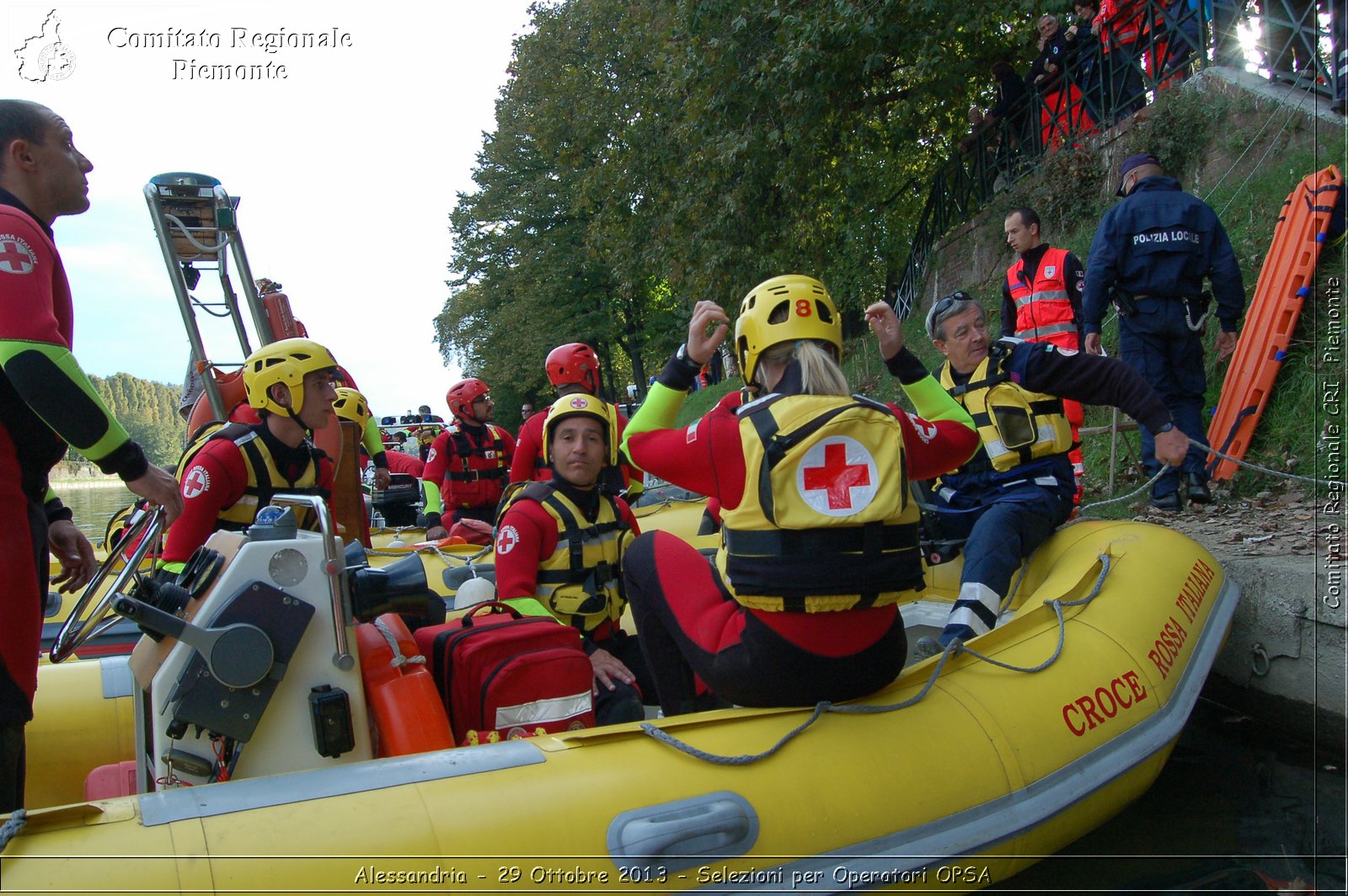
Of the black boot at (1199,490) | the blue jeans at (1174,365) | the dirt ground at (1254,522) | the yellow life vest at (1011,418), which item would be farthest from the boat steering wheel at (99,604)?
the black boot at (1199,490)

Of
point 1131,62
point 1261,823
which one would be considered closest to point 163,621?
point 1261,823

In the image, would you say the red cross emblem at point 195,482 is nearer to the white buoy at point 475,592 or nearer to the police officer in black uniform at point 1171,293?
the white buoy at point 475,592

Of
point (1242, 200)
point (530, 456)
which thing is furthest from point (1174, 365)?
point (530, 456)

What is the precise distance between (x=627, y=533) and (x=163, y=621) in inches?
77.8

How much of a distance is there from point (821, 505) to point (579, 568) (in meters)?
1.52

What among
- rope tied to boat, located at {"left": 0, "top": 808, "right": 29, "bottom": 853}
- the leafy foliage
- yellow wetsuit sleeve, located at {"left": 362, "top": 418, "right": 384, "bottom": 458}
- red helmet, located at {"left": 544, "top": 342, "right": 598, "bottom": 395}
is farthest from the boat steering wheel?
the leafy foliage

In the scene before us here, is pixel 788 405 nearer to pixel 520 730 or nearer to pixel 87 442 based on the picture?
pixel 520 730

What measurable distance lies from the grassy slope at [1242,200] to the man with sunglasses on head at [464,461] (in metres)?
4.84

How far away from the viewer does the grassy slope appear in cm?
501

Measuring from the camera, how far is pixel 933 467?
2701mm

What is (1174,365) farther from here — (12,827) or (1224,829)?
(12,827)

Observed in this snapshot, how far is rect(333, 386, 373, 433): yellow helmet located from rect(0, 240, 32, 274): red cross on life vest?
583cm

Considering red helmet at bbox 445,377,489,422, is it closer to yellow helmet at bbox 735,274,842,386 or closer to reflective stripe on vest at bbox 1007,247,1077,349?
reflective stripe on vest at bbox 1007,247,1077,349

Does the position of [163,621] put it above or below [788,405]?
below
